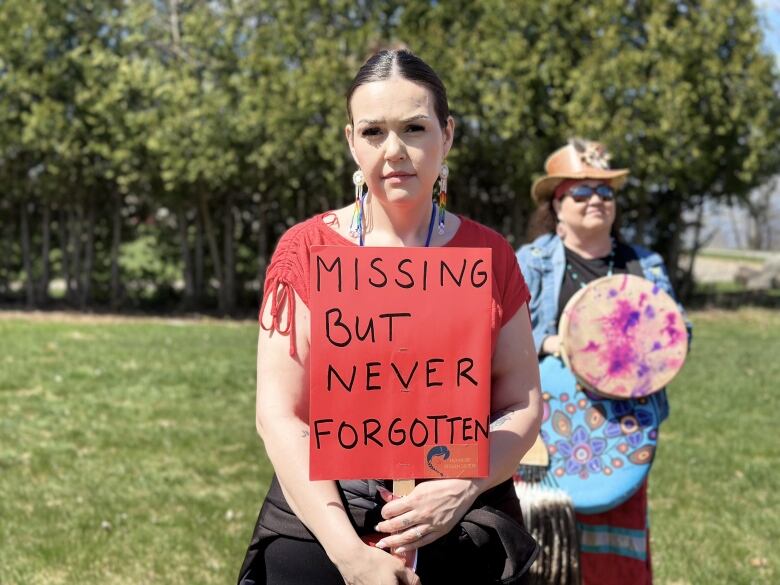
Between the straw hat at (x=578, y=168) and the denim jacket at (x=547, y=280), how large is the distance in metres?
0.29

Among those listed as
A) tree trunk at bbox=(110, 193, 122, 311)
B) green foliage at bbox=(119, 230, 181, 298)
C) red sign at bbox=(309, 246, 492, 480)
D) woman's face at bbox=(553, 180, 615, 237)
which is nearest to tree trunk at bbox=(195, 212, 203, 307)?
green foliage at bbox=(119, 230, 181, 298)

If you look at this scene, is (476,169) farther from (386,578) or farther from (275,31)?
(386,578)

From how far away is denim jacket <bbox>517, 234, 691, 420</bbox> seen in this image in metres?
3.74

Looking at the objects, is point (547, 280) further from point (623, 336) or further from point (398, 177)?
point (398, 177)

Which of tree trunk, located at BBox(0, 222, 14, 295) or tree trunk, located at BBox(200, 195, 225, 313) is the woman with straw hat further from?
tree trunk, located at BBox(0, 222, 14, 295)

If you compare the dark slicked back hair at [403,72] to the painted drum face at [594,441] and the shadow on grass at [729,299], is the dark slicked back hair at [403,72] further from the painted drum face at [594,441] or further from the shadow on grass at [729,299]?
the shadow on grass at [729,299]

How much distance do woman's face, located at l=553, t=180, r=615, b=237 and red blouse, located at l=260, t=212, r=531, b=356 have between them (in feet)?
5.67

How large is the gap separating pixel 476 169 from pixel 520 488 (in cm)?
1318

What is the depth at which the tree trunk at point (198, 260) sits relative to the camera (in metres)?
16.3

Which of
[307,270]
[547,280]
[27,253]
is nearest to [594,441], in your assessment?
[547,280]

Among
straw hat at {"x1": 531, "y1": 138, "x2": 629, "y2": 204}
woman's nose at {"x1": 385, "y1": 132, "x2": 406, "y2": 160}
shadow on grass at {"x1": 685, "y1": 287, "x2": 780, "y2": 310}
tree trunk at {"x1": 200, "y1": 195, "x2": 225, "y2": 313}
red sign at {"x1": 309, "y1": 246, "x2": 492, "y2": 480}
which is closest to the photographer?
red sign at {"x1": 309, "y1": 246, "x2": 492, "y2": 480}

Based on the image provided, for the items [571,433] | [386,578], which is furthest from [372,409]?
[571,433]

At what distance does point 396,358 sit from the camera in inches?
73.0

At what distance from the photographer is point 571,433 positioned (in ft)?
11.8
